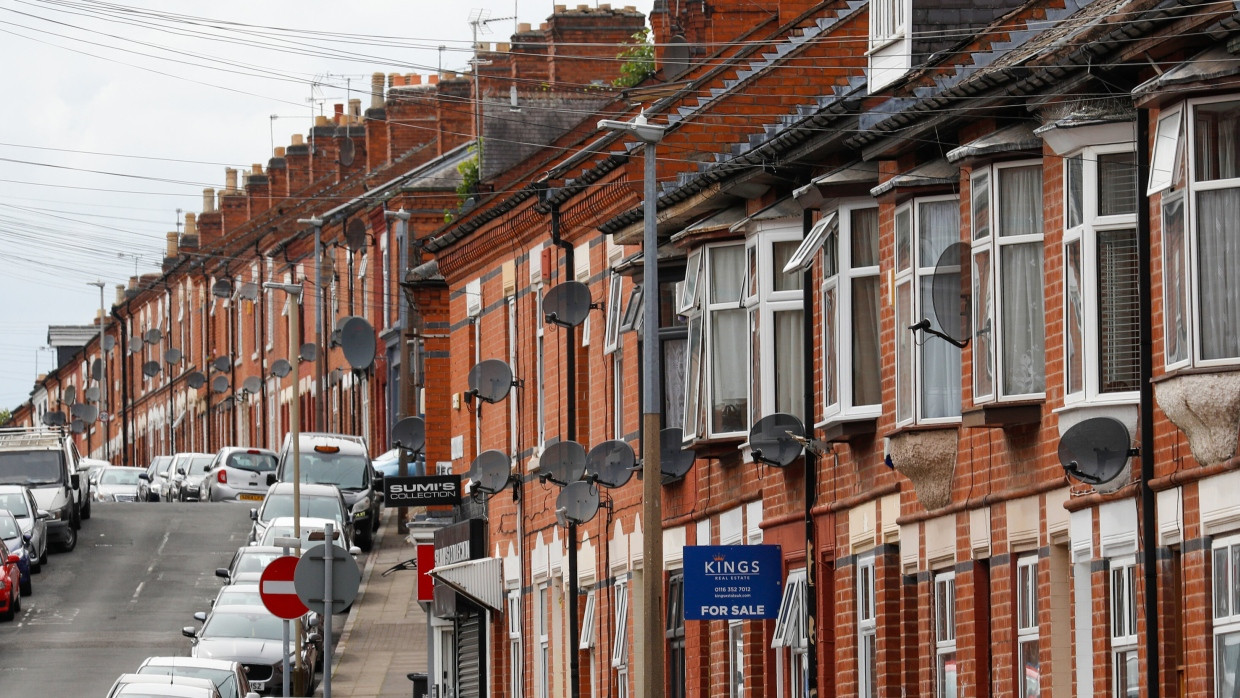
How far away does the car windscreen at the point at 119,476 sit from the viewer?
77562 millimetres

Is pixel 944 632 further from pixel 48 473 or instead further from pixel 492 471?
pixel 48 473

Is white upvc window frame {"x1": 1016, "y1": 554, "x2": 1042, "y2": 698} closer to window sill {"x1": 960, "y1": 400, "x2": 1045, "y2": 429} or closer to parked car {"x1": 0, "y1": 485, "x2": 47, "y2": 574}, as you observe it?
window sill {"x1": 960, "y1": 400, "x2": 1045, "y2": 429}

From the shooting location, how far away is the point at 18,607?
47.2 meters

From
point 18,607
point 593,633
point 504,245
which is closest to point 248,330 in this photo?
point 18,607

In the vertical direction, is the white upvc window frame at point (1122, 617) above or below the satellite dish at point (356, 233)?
below

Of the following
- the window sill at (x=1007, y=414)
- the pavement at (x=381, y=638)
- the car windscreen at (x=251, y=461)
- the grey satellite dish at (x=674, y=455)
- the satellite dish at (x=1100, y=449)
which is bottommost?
the pavement at (x=381, y=638)

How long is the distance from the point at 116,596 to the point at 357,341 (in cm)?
785

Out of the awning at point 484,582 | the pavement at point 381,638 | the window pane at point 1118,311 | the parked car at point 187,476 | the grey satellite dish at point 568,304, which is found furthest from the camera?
the parked car at point 187,476

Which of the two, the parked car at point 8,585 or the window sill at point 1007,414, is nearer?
the window sill at point 1007,414

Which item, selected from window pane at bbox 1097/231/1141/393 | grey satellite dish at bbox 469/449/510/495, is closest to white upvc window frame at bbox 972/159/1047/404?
window pane at bbox 1097/231/1141/393

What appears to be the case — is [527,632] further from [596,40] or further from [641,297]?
[596,40]

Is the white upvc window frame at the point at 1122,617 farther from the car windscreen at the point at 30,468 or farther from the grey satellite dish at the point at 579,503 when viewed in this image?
the car windscreen at the point at 30,468

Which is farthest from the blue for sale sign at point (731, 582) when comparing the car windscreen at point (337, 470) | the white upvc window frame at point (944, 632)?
the car windscreen at point (337, 470)

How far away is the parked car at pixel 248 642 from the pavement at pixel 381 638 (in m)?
1.75
